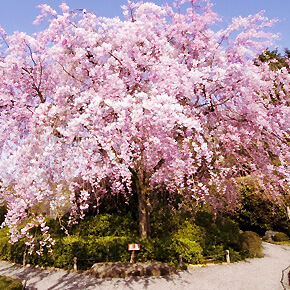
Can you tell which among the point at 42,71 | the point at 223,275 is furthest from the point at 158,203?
the point at 42,71

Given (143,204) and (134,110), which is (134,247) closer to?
(143,204)

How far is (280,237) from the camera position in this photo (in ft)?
58.9

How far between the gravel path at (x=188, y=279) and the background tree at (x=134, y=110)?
7.16 ft

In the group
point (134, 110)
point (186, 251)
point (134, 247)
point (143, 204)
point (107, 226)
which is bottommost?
point (186, 251)

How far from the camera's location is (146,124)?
7352 millimetres

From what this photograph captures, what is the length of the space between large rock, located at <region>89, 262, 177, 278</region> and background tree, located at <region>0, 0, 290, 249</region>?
5.93 ft

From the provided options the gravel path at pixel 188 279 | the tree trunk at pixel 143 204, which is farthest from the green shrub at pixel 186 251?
the tree trunk at pixel 143 204

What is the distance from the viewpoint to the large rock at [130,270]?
9500 millimetres

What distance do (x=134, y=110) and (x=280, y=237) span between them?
1573cm

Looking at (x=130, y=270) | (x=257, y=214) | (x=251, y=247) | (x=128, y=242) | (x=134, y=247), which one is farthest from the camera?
(x=257, y=214)

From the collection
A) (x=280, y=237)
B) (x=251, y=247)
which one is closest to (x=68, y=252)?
(x=251, y=247)

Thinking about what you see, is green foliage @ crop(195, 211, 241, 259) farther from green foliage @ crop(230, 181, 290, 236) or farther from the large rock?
green foliage @ crop(230, 181, 290, 236)

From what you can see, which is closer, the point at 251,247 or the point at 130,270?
the point at 130,270

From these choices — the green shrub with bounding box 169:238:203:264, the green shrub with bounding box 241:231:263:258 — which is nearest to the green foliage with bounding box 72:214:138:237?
the green shrub with bounding box 169:238:203:264
